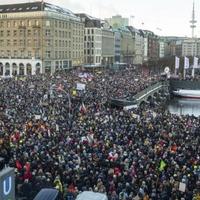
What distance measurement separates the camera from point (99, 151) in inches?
992

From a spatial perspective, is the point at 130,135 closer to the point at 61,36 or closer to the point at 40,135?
the point at 40,135

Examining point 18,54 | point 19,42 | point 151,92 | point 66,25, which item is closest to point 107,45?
point 66,25

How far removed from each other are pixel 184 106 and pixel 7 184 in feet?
249

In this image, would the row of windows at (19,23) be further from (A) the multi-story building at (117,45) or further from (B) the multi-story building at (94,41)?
(A) the multi-story building at (117,45)

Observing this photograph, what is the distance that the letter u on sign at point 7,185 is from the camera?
1109 cm

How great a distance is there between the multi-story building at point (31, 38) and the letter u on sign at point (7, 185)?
324ft

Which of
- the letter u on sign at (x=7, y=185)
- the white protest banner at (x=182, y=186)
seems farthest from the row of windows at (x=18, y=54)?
the letter u on sign at (x=7, y=185)

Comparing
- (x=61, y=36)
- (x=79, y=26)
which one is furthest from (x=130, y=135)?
(x=79, y=26)

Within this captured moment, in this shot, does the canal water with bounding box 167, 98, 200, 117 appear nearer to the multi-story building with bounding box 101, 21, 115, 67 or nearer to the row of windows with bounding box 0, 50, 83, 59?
the row of windows with bounding box 0, 50, 83, 59

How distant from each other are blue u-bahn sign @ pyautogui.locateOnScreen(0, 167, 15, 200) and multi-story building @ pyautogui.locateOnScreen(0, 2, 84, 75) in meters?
98.6

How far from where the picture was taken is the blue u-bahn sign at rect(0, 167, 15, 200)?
36.1 feet

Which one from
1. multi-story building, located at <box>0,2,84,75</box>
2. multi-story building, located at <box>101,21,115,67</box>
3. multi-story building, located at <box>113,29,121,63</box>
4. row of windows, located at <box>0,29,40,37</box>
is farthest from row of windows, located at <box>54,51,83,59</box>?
multi-story building, located at <box>113,29,121,63</box>

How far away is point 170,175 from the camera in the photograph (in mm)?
21609

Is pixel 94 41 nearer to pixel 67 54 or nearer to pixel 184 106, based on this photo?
pixel 67 54
